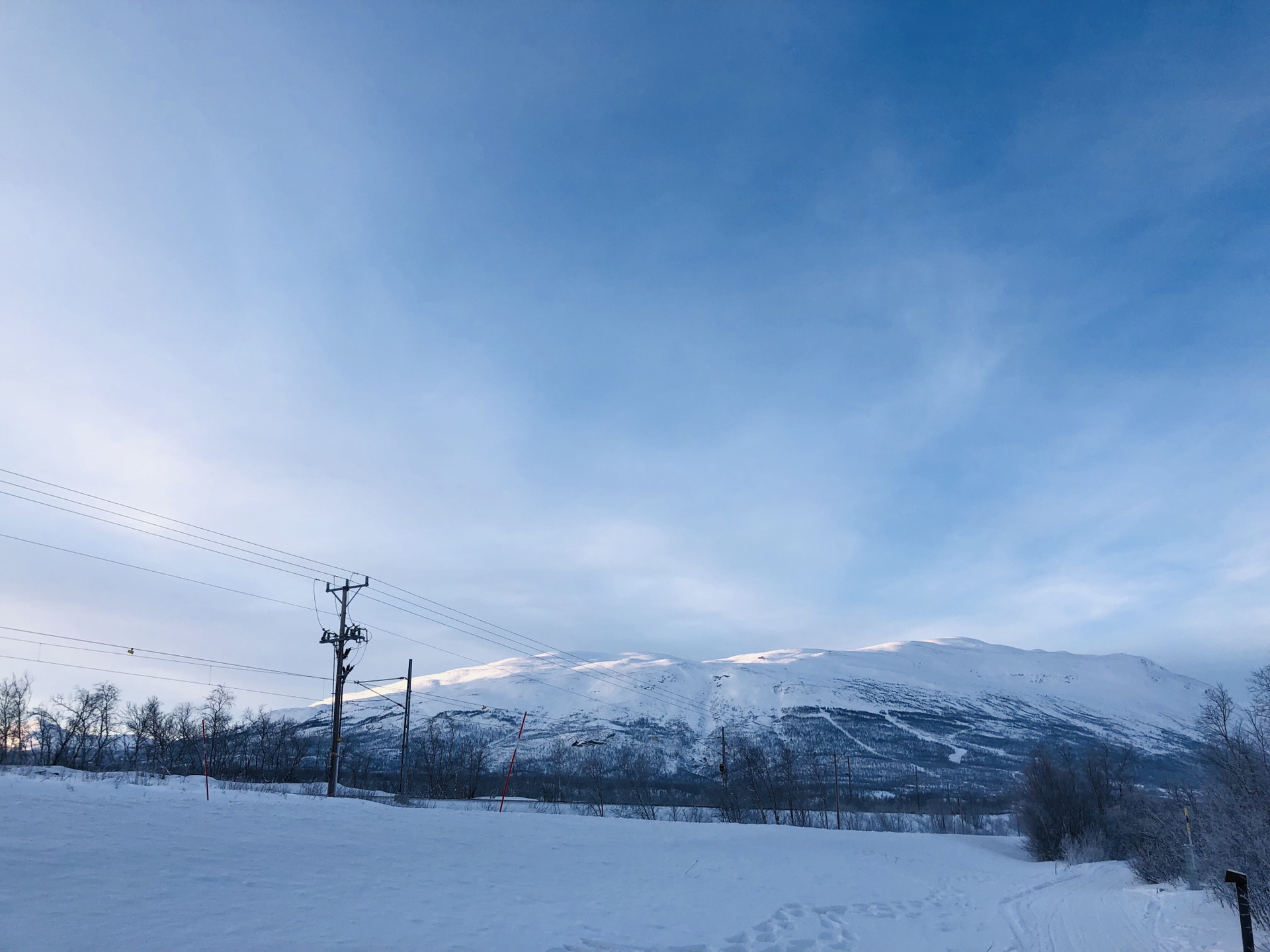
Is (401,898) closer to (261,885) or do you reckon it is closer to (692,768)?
(261,885)

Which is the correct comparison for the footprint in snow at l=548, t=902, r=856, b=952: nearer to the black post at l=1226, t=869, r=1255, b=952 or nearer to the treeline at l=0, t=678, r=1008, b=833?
the black post at l=1226, t=869, r=1255, b=952

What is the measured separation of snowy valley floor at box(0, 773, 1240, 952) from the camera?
10.0m

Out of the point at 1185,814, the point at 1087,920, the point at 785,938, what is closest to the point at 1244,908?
the point at 785,938

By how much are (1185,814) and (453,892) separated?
24643mm

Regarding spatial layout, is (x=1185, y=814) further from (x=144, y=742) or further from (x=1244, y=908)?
(x=144, y=742)

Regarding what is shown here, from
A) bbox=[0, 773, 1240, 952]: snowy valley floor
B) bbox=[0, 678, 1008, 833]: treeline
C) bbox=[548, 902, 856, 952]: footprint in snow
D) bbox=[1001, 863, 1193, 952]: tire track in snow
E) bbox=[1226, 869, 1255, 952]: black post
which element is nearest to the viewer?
bbox=[1226, 869, 1255, 952]: black post

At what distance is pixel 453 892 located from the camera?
14.0 metres

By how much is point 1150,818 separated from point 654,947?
99.7 ft

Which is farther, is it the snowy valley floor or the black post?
the snowy valley floor

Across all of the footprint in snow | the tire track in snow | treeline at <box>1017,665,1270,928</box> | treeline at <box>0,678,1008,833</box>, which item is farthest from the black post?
treeline at <box>0,678,1008,833</box>

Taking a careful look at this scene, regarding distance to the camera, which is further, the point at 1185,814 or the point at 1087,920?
the point at 1185,814

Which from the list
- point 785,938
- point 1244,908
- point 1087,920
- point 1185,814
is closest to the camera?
point 1244,908

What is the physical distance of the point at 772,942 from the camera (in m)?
13.1

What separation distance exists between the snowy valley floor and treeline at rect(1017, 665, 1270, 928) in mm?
1532
